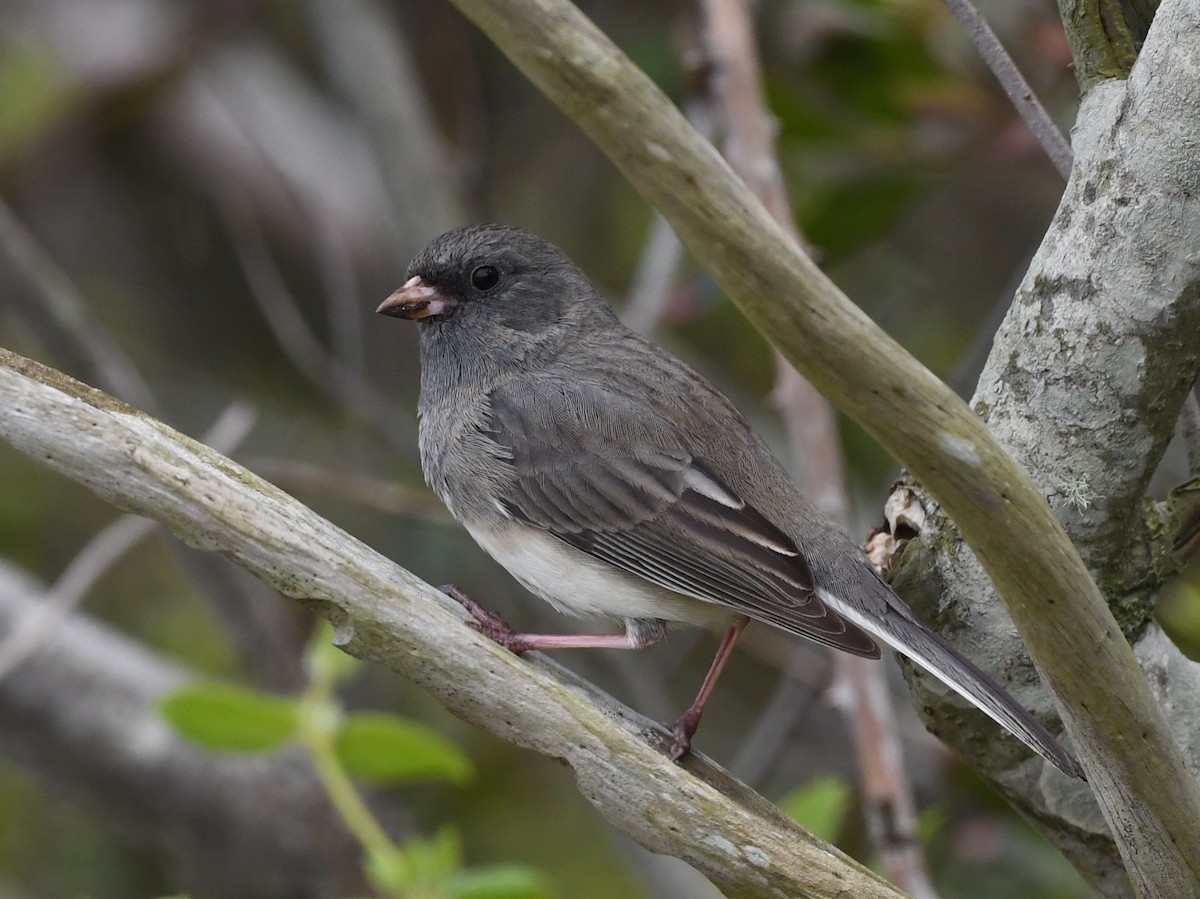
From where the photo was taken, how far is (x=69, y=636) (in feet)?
11.7

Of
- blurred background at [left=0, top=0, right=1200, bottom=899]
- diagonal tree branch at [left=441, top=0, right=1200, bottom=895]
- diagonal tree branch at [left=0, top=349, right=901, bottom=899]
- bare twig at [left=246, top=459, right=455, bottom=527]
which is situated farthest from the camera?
blurred background at [left=0, top=0, right=1200, bottom=899]

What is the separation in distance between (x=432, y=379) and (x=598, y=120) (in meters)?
1.67

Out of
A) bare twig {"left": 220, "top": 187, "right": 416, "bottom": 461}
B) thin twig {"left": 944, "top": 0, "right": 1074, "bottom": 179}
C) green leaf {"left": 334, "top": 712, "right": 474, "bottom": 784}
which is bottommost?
green leaf {"left": 334, "top": 712, "right": 474, "bottom": 784}

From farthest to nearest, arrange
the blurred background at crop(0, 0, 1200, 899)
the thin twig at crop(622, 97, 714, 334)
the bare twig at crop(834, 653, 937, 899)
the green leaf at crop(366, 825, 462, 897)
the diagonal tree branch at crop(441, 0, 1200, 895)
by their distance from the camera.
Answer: the thin twig at crop(622, 97, 714, 334), the blurred background at crop(0, 0, 1200, 899), the bare twig at crop(834, 653, 937, 899), the green leaf at crop(366, 825, 462, 897), the diagonal tree branch at crop(441, 0, 1200, 895)

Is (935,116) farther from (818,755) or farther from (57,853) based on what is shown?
(57,853)

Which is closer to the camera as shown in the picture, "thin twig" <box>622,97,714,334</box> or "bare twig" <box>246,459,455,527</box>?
"bare twig" <box>246,459,455,527</box>

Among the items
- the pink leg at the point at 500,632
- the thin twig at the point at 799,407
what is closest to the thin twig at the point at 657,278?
the thin twig at the point at 799,407

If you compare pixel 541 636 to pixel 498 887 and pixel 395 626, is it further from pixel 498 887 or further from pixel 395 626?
pixel 395 626

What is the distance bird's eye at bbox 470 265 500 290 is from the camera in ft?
8.79

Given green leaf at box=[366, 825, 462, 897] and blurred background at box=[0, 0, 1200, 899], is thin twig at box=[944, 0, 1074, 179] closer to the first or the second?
blurred background at box=[0, 0, 1200, 899]

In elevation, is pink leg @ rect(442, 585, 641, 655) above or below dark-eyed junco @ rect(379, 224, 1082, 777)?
below

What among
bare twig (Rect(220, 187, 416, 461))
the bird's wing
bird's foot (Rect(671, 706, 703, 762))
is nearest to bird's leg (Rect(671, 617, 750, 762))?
bird's foot (Rect(671, 706, 703, 762))

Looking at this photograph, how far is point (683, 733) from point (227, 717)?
0.73 metres

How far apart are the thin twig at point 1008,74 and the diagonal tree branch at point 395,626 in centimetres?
96
